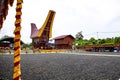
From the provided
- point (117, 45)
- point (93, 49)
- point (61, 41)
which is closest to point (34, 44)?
point (61, 41)

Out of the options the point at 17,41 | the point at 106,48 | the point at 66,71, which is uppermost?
the point at 17,41

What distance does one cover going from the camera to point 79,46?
70438 millimetres

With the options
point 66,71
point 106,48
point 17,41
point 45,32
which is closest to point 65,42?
point 45,32

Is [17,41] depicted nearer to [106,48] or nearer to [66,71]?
[66,71]

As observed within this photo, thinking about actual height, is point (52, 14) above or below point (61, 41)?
above

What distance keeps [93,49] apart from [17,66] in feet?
192

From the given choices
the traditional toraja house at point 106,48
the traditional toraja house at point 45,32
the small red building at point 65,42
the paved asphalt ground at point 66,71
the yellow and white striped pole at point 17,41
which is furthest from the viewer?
the small red building at point 65,42

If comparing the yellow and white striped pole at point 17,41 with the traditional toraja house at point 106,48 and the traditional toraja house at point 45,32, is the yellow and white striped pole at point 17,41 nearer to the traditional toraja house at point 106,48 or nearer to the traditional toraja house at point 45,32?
the traditional toraja house at point 106,48

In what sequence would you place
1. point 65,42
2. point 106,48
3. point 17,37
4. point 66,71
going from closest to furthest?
1. point 17,37
2. point 66,71
3. point 106,48
4. point 65,42

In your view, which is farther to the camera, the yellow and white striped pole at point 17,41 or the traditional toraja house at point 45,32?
the traditional toraja house at point 45,32

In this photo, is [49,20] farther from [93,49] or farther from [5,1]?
[5,1]

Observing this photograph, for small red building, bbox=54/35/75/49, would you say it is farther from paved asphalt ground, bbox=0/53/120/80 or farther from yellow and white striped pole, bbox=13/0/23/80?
yellow and white striped pole, bbox=13/0/23/80

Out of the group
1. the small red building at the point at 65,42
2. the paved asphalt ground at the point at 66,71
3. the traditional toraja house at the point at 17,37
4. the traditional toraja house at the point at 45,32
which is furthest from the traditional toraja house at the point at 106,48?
the traditional toraja house at the point at 17,37

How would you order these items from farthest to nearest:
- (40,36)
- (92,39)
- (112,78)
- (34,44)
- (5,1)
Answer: (34,44), (40,36), (92,39), (112,78), (5,1)
